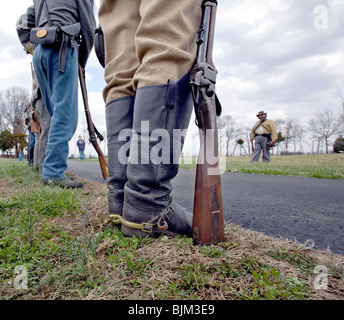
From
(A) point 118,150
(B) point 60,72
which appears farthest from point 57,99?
(A) point 118,150

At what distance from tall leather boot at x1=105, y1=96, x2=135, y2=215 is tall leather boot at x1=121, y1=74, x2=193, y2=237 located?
243mm

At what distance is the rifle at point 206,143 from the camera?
1131mm

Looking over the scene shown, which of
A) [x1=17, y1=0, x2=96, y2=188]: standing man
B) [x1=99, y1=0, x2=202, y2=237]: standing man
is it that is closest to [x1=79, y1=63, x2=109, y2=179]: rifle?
[x1=17, y1=0, x2=96, y2=188]: standing man

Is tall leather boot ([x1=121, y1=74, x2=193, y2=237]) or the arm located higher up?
the arm

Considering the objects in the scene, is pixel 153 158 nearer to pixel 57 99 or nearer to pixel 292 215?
pixel 292 215

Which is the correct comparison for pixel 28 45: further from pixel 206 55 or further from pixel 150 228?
pixel 150 228

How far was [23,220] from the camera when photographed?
1.33 metres

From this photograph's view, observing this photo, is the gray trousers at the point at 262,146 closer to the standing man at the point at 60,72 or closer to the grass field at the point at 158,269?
the standing man at the point at 60,72

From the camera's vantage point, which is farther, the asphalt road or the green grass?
the green grass

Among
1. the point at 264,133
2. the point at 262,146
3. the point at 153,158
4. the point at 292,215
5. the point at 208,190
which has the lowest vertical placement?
the point at 292,215

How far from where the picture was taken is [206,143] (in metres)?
1.21

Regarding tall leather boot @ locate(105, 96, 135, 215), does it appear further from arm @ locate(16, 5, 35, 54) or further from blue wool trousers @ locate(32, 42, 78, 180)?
arm @ locate(16, 5, 35, 54)

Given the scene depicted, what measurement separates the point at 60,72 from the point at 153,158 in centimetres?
211

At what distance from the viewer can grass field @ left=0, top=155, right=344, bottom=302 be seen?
739 mm
